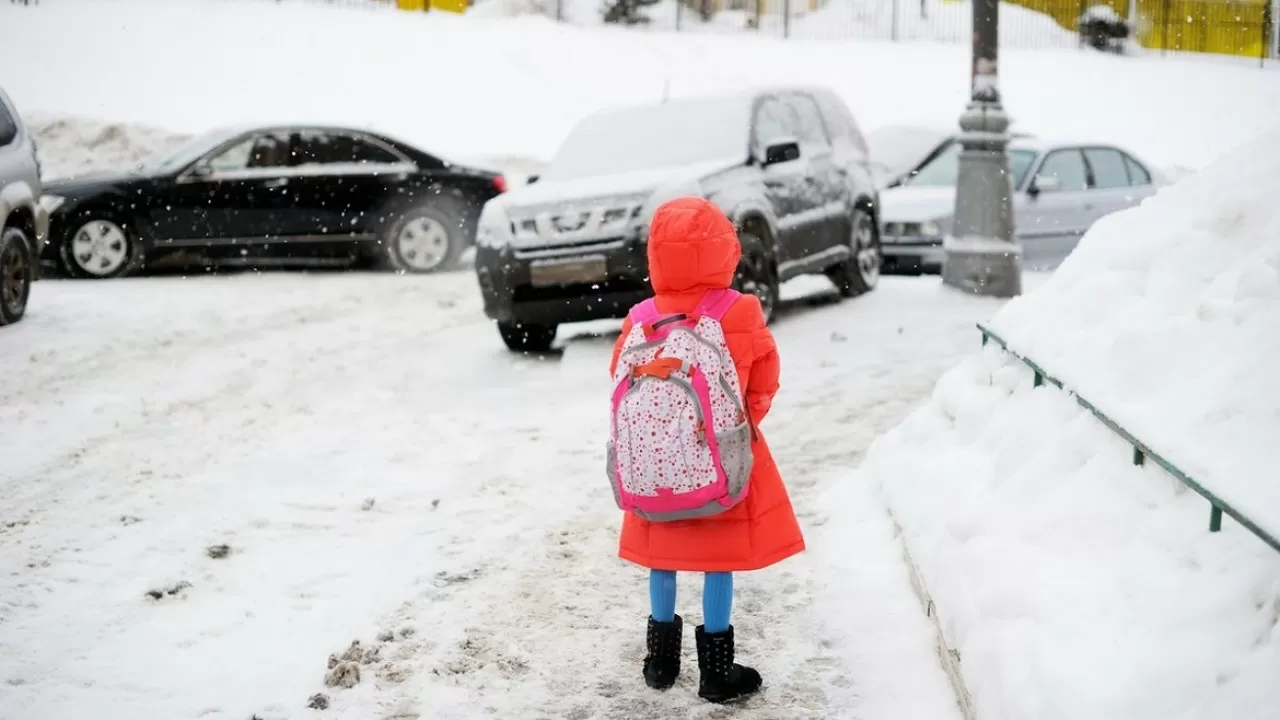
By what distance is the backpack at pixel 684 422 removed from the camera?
3500mm

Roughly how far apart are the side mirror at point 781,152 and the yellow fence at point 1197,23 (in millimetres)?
27793

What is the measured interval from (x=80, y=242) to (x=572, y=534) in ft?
30.7

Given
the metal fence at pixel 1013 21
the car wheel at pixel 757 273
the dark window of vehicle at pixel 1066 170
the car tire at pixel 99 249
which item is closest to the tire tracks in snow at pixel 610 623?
the car wheel at pixel 757 273

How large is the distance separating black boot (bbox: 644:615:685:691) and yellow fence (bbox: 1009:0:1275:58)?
1333 inches

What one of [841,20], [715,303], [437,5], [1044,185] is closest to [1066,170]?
[1044,185]

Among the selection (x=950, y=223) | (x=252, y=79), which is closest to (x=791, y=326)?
(x=950, y=223)

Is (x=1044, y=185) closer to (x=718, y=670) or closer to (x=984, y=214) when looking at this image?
(x=984, y=214)

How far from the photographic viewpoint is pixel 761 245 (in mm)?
9453

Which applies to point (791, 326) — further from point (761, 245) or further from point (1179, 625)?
point (1179, 625)

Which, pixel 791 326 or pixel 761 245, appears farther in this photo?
pixel 791 326

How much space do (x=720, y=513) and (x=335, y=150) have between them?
1135 cm

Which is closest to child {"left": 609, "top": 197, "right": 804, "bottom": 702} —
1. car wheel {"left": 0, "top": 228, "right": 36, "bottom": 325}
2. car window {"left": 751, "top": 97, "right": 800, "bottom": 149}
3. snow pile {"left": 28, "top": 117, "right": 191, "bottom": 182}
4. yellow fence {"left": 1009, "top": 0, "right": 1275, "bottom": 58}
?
car window {"left": 751, "top": 97, "right": 800, "bottom": 149}

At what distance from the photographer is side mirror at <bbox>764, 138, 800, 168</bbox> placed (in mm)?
9664

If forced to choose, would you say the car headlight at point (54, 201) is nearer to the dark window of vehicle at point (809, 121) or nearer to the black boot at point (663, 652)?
the dark window of vehicle at point (809, 121)
